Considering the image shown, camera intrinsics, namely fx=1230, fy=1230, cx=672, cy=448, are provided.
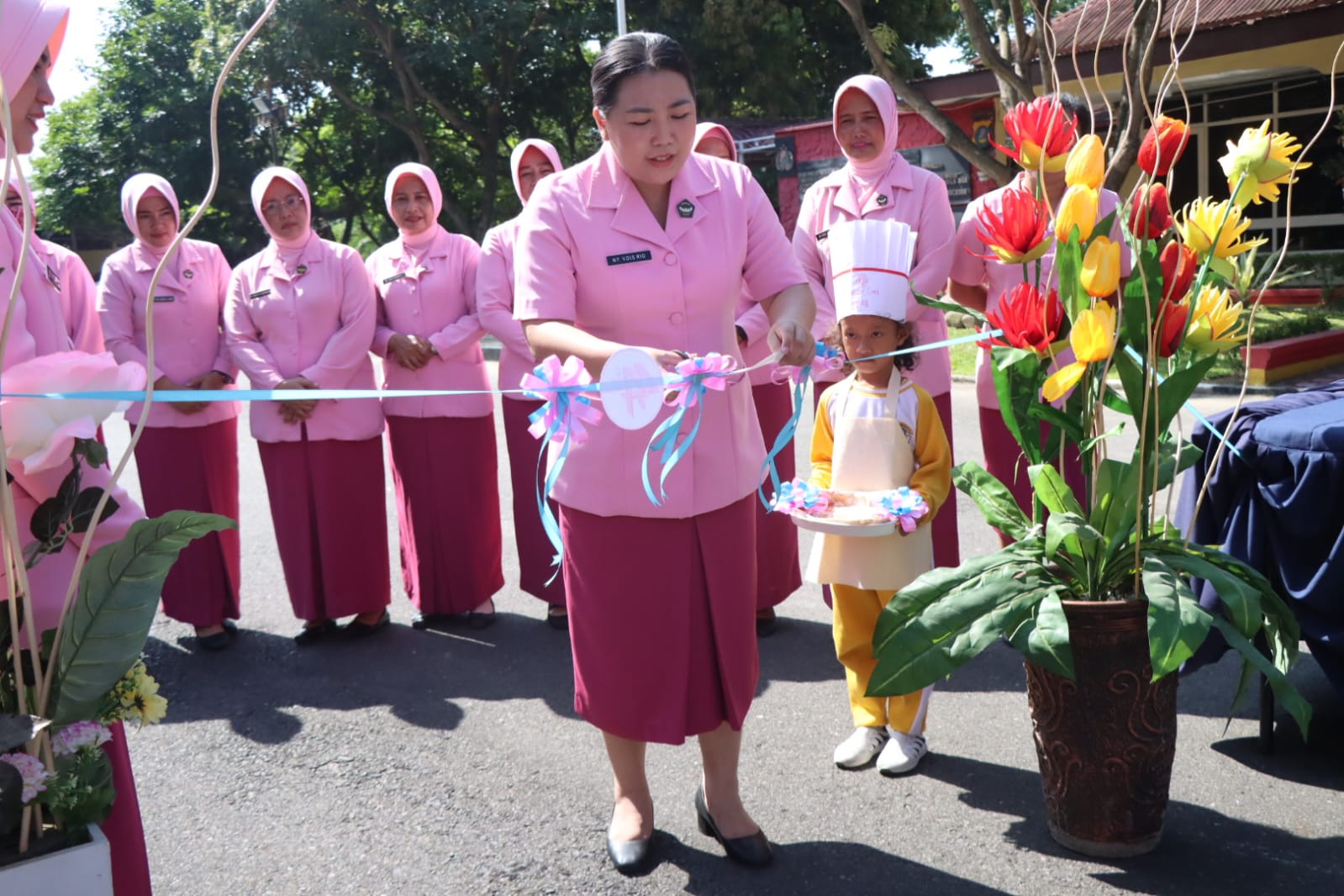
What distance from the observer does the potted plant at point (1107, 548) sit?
2.70m

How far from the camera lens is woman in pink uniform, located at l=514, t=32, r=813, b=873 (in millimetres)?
2898

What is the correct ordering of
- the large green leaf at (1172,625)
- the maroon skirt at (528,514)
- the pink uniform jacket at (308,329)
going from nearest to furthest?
the large green leaf at (1172,625) → the pink uniform jacket at (308,329) → the maroon skirt at (528,514)

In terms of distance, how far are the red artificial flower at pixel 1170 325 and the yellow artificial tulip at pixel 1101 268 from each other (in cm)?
18

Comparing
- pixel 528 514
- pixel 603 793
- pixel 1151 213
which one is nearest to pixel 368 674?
pixel 528 514

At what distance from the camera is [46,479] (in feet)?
7.98

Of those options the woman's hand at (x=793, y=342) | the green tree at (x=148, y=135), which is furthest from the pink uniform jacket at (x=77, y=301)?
the green tree at (x=148, y=135)

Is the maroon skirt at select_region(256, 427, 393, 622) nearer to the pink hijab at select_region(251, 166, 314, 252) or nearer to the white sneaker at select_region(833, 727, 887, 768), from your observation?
the pink hijab at select_region(251, 166, 314, 252)

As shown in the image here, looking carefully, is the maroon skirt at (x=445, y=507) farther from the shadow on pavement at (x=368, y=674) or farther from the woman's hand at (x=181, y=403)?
the woman's hand at (x=181, y=403)

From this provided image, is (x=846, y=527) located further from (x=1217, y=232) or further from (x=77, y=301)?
(x=77, y=301)

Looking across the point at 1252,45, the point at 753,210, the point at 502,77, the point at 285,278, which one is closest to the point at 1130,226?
the point at 753,210

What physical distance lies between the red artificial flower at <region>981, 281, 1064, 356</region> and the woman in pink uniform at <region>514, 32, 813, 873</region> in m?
0.45

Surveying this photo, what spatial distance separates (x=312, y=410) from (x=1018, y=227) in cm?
337

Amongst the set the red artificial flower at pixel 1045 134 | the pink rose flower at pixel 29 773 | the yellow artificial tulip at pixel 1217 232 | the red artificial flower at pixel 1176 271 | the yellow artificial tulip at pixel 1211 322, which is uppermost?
the red artificial flower at pixel 1045 134

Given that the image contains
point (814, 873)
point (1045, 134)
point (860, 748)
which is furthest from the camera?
point (860, 748)
